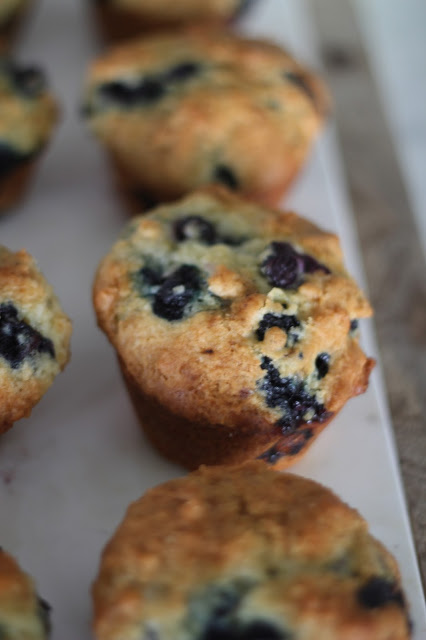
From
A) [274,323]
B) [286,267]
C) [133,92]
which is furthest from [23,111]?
[274,323]

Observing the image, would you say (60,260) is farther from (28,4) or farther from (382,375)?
(28,4)

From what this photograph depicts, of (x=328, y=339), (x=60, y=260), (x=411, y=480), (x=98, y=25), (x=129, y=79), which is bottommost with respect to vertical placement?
(x=411, y=480)

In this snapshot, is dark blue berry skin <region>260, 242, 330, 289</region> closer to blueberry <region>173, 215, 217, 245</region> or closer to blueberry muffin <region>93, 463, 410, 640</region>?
blueberry <region>173, 215, 217, 245</region>

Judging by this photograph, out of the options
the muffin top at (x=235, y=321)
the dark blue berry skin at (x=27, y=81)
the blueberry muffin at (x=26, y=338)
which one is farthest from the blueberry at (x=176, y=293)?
the dark blue berry skin at (x=27, y=81)

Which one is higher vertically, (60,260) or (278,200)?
(60,260)

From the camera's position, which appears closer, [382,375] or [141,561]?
[141,561]

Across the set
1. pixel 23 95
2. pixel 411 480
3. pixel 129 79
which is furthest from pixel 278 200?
pixel 411 480

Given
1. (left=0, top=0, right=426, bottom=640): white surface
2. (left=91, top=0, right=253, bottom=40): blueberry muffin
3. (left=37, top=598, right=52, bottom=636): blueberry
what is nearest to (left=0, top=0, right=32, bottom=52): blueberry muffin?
(left=91, top=0, right=253, bottom=40): blueberry muffin
